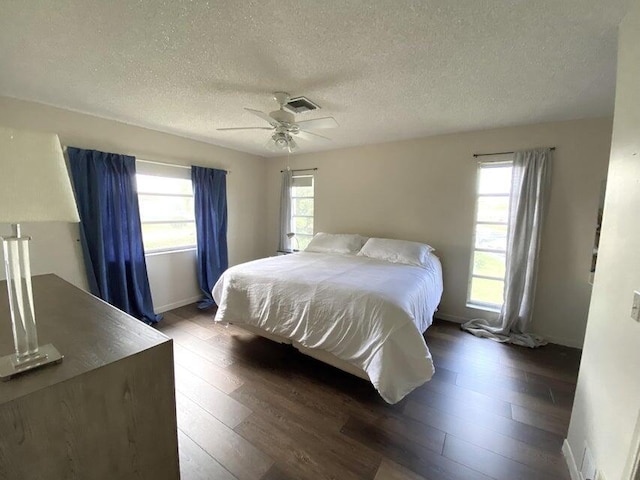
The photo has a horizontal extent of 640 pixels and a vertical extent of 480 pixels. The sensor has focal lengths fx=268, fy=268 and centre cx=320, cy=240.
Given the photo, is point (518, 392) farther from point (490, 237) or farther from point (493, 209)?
point (493, 209)

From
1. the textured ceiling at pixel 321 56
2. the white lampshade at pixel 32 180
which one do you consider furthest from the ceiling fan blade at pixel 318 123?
the white lampshade at pixel 32 180

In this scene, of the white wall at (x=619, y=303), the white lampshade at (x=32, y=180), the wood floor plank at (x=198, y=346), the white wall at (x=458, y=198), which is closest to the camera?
the white lampshade at (x=32, y=180)

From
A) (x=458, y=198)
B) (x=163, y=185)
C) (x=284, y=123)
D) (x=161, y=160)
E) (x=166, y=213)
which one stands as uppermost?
(x=284, y=123)

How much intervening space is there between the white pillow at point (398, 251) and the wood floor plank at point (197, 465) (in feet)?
8.02

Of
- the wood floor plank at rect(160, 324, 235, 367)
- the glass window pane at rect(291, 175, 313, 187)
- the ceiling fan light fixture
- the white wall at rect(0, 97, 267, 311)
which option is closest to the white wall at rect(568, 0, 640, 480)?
the ceiling fan light fixture

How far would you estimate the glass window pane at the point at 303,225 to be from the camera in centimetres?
453

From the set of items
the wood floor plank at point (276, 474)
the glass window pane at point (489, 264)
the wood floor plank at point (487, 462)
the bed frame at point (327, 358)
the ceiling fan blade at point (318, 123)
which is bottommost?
the wood floor plank at point (487, 462)

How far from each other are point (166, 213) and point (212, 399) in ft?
8.14

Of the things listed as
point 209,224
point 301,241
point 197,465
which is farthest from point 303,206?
point 197,465

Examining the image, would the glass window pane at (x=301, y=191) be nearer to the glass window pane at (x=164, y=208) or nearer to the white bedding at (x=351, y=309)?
the glass window pane at (x=164, y=208)

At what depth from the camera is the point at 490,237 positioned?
3145 millimetres

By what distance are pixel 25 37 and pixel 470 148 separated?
3.76 meters

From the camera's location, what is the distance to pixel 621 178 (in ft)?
3.88

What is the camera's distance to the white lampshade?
0.61 m
